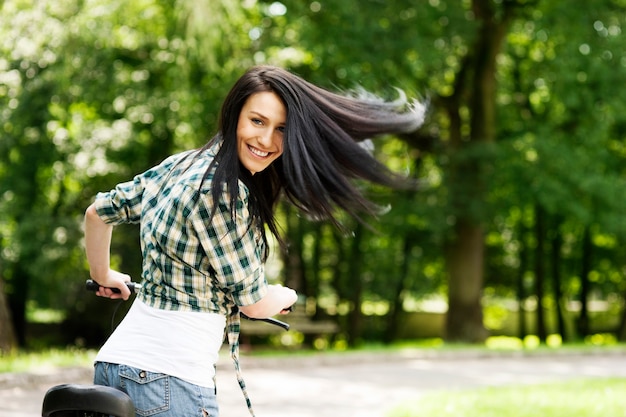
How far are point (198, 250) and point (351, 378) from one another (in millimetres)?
9433

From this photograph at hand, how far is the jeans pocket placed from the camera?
2.45 meters

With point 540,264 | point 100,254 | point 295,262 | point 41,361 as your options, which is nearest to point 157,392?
point 100,254

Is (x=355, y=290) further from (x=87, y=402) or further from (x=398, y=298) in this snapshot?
(x=87, y=402)

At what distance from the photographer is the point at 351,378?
11.6 meters

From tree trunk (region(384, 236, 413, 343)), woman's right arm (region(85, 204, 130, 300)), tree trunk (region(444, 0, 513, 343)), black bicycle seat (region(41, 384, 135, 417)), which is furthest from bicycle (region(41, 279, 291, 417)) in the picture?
tree trunk (region(384, 236, 413, 343))

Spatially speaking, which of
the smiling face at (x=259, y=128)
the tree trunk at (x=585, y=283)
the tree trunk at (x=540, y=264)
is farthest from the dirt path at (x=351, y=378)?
the tree trunk at (x=585, y=283)

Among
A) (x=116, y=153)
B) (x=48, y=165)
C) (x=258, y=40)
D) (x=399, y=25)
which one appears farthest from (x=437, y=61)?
(x=48, y=165)

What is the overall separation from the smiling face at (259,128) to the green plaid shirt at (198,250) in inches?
4.6

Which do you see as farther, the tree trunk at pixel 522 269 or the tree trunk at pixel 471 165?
the tree trunk at pixel 522 269

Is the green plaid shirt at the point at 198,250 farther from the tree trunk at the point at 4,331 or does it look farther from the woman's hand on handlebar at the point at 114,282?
the tree trunk at the point at 4,331

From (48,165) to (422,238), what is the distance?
8.90 meters

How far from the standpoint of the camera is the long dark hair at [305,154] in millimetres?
2576

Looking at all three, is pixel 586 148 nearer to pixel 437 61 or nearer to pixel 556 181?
pixel 556 181

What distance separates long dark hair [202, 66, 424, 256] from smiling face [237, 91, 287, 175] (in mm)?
18
